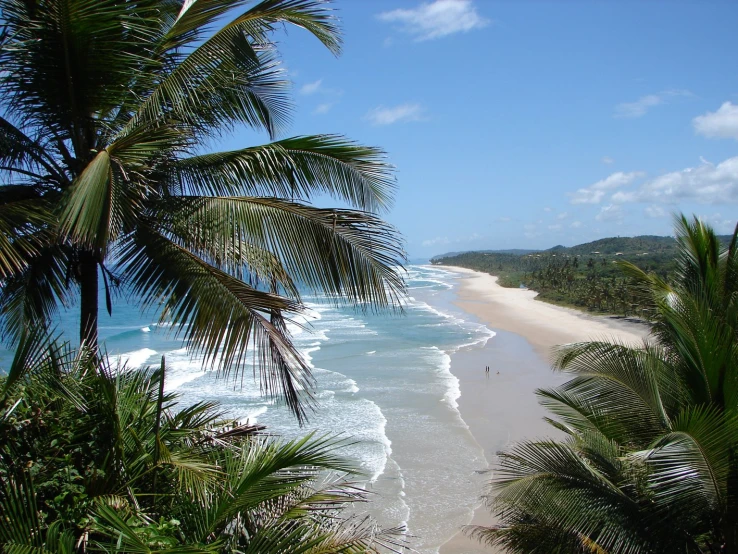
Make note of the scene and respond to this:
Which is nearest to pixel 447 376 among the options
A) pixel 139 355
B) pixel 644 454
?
pixel 139 355

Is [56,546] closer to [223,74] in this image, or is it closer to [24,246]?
[24,246]

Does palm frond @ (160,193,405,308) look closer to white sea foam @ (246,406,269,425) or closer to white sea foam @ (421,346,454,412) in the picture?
white sea foam @ (246,406,269,425)

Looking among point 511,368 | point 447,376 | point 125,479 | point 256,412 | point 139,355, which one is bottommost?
point 511,368

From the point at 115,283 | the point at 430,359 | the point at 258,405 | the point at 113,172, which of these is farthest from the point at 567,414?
the point at 430,359

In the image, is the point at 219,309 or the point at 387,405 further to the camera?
the point at 387,405

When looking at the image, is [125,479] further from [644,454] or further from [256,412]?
[256,412]

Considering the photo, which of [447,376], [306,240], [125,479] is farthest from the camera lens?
[447,376]

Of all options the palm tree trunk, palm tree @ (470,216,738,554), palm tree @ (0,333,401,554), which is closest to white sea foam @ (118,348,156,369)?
palm tree @ (470,216,738,554)

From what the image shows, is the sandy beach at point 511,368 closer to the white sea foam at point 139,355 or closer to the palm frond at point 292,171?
the palm frond at point 292,171
